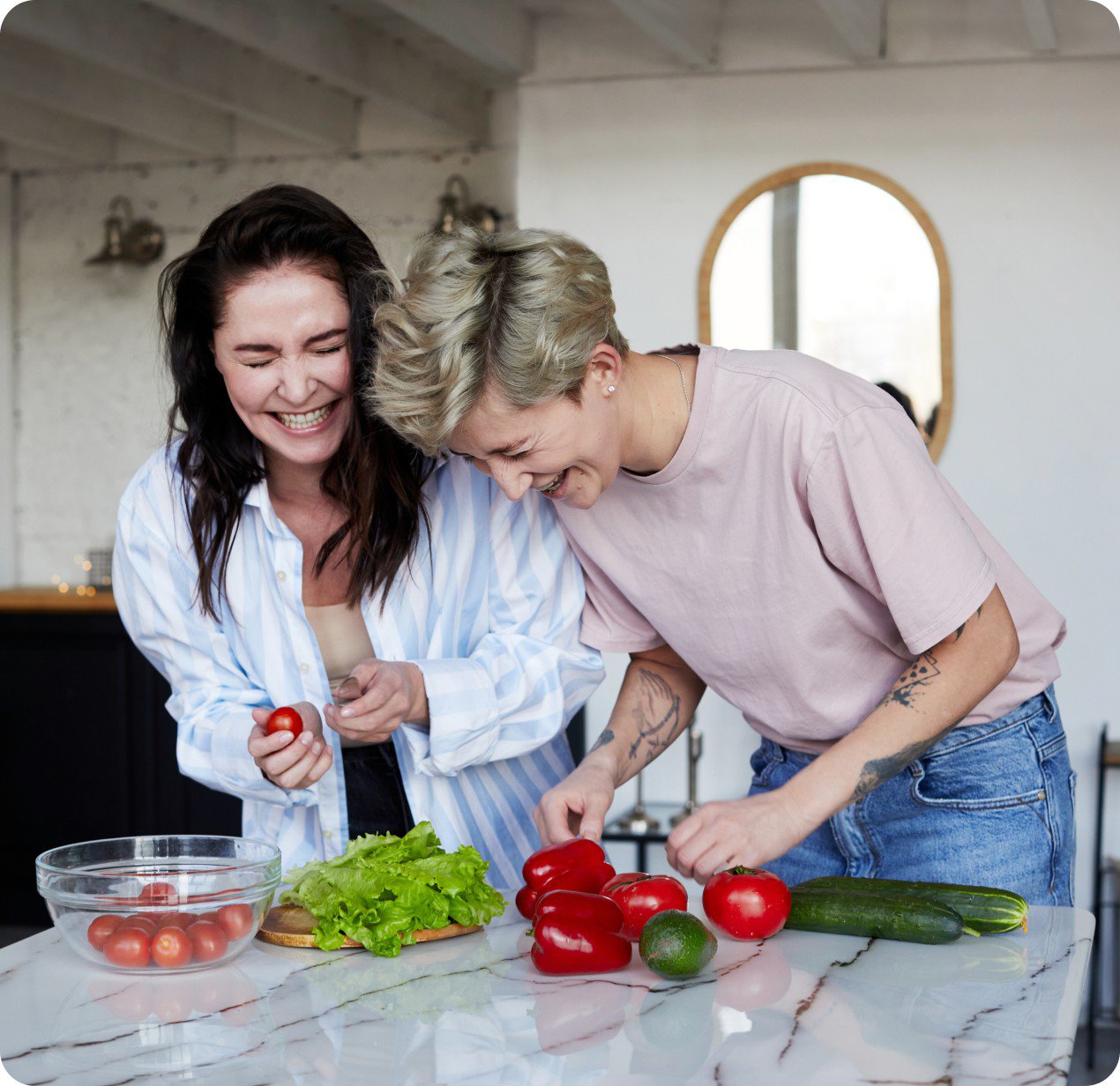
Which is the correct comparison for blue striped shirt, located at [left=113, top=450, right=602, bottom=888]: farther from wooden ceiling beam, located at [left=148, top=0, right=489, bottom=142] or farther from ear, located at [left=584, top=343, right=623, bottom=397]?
wooden ceiling beam, located at [left=148, top=0, right=489, bottom=142]

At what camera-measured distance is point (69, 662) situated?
511cm

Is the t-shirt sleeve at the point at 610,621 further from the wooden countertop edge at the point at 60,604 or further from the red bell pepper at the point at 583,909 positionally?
the wooden countertop edge at the point at 60,604

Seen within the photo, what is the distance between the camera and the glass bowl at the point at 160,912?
4.79 feet

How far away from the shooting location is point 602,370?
171 cm

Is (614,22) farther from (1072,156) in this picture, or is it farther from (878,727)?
(878,727)

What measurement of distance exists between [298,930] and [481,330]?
0.74 m

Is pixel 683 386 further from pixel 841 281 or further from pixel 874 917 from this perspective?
pixel 841 281

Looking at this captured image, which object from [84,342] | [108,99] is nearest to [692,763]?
[108,99]

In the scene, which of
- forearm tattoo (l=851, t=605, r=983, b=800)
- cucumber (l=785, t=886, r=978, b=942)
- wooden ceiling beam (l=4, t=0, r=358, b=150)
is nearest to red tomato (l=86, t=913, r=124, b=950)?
cucumber (l=785, t=886, r=978, b=942)

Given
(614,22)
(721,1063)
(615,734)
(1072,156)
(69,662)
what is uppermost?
(614,22)

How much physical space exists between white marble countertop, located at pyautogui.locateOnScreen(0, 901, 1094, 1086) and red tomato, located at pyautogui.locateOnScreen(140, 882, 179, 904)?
8 centimetres

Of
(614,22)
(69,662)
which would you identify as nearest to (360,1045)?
(614,22)

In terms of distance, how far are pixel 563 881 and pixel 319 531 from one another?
0.75 meters

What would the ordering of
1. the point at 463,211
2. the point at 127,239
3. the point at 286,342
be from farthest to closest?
the point at 127,239, the point at 463,211, the point at 286,342
